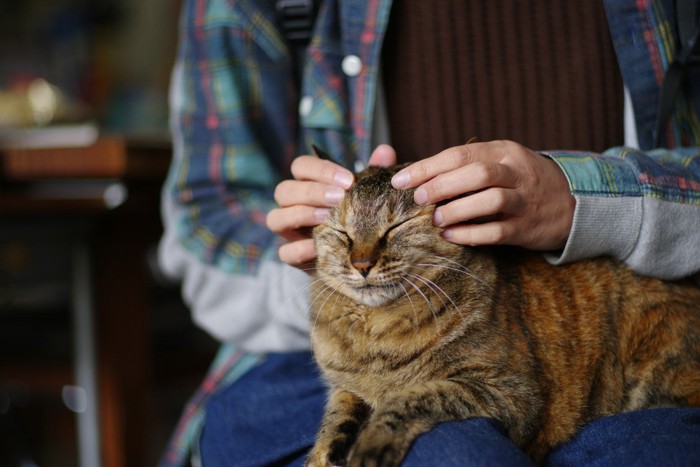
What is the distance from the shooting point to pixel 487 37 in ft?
2.83

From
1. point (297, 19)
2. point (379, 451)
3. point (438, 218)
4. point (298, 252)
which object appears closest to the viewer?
point (379, 451)

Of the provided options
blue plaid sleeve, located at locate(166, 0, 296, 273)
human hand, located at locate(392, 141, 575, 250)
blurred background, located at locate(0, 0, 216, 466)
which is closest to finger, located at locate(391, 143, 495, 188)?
human hand, located at locate(392, 141, 575, 250)

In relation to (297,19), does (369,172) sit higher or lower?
lower

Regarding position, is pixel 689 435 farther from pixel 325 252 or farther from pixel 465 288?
pixel 325 252

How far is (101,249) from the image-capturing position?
1.46 m

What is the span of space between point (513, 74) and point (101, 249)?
95 centimetres

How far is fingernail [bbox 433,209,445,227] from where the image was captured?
0.71m

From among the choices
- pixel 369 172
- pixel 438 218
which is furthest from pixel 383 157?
pixel 438 218

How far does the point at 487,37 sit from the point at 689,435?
50 cm

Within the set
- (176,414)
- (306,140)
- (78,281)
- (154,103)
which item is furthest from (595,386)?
(154,103)

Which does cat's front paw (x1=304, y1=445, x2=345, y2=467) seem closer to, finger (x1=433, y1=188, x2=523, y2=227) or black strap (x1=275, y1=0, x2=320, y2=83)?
finger (x1=433, y1=188, x2=523, y2=227)

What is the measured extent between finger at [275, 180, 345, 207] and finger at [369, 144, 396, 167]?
0.23 ft

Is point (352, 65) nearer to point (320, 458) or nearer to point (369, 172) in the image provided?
point (369, 172)

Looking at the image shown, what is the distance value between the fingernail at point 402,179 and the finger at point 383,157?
10cm
